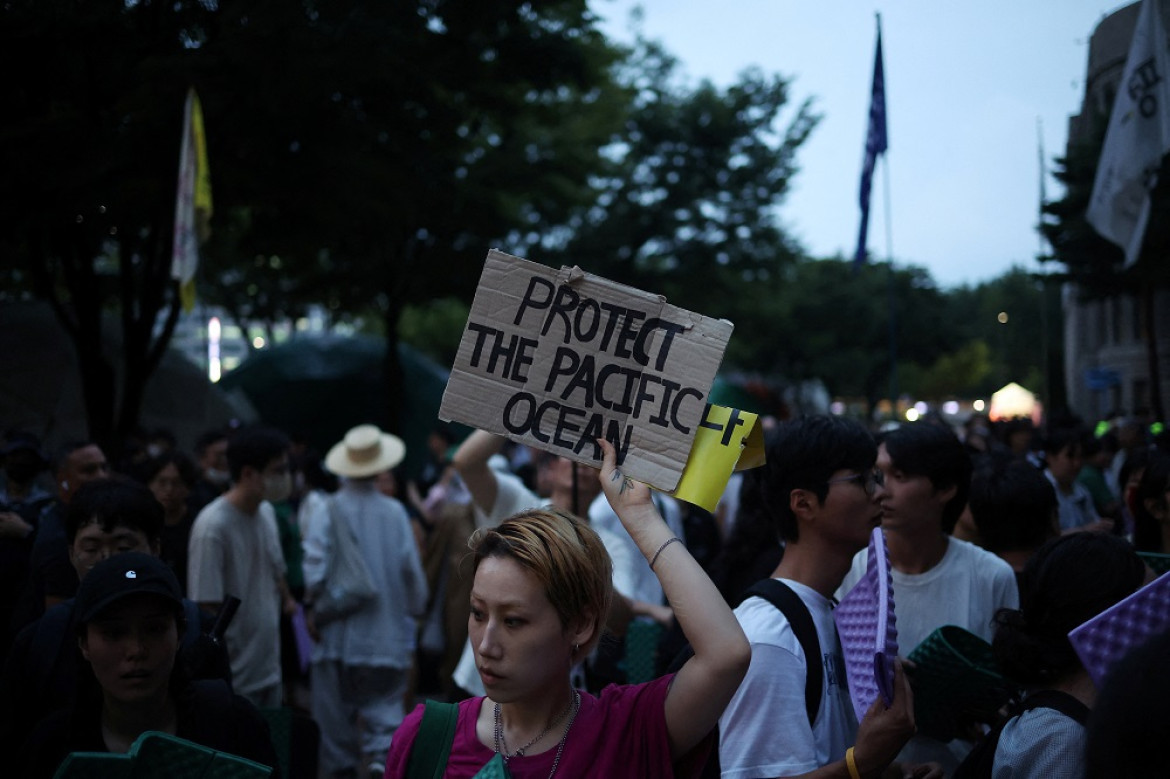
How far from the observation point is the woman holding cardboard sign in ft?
8.08

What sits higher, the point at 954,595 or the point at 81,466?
the point at 81,466

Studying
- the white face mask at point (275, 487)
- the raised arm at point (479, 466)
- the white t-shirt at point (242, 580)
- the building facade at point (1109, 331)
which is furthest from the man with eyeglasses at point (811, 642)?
the building facade at point (1109, 331)

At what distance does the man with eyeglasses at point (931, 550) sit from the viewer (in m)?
4.11

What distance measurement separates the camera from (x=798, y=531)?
3270 mm

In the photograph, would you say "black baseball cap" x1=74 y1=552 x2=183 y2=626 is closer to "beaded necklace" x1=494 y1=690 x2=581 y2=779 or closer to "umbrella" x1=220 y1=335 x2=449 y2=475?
"beaded necklace" x1=494 y1=690 x2=581 y2=779

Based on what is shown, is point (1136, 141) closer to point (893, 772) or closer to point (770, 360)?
point (893, 772)

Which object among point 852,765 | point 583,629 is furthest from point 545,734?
point 852,765

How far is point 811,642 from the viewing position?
2.93 meters

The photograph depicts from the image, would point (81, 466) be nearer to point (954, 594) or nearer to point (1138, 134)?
point (954, 594)

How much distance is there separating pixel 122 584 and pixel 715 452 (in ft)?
5.61

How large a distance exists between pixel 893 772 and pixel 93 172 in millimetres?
9253

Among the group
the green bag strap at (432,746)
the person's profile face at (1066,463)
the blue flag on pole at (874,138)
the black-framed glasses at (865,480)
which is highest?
the blue flag on pole at (874,138)

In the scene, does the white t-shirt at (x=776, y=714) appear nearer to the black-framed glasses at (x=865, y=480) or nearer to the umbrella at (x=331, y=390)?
the black-framed glasses at (x=865, y=480)

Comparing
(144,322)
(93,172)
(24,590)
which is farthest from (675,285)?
(24,590)
